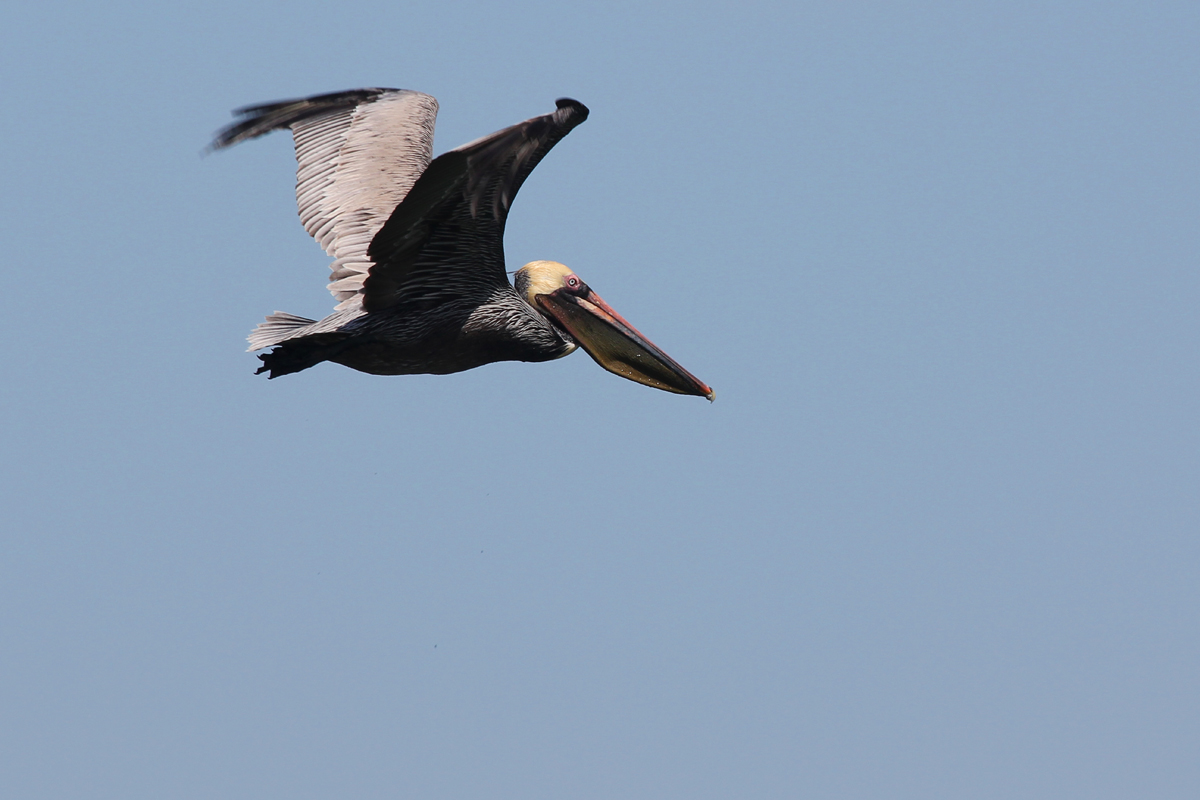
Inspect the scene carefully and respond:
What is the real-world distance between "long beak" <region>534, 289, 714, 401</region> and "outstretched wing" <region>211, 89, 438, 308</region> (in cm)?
134

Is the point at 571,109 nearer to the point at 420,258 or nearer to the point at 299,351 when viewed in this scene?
the point at 420,258

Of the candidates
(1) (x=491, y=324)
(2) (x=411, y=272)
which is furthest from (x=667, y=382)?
(2) (x=411, y=272)

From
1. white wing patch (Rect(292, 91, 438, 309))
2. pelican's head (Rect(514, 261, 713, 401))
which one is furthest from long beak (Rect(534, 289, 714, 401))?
white wing patch (Rect(292, 91, 438, 309))

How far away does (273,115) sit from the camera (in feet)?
34.9

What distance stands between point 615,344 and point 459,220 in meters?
1.93

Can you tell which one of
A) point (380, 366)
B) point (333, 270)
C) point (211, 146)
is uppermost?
point (211, 146)

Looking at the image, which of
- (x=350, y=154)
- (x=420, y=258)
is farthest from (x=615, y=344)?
(x=350, y=154)

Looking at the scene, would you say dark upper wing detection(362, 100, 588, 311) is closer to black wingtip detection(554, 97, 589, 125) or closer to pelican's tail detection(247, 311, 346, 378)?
black wingtip detection(554, 97, 589, 125)

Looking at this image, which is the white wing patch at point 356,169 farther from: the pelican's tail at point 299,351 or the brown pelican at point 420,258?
the pelican's tail at point 299,351

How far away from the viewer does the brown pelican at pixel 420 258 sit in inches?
314

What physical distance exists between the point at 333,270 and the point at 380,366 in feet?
3.28

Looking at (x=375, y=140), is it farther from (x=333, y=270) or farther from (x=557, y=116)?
(x=557, y=116)

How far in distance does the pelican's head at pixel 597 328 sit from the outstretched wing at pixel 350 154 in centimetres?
112

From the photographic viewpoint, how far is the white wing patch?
998 cm
